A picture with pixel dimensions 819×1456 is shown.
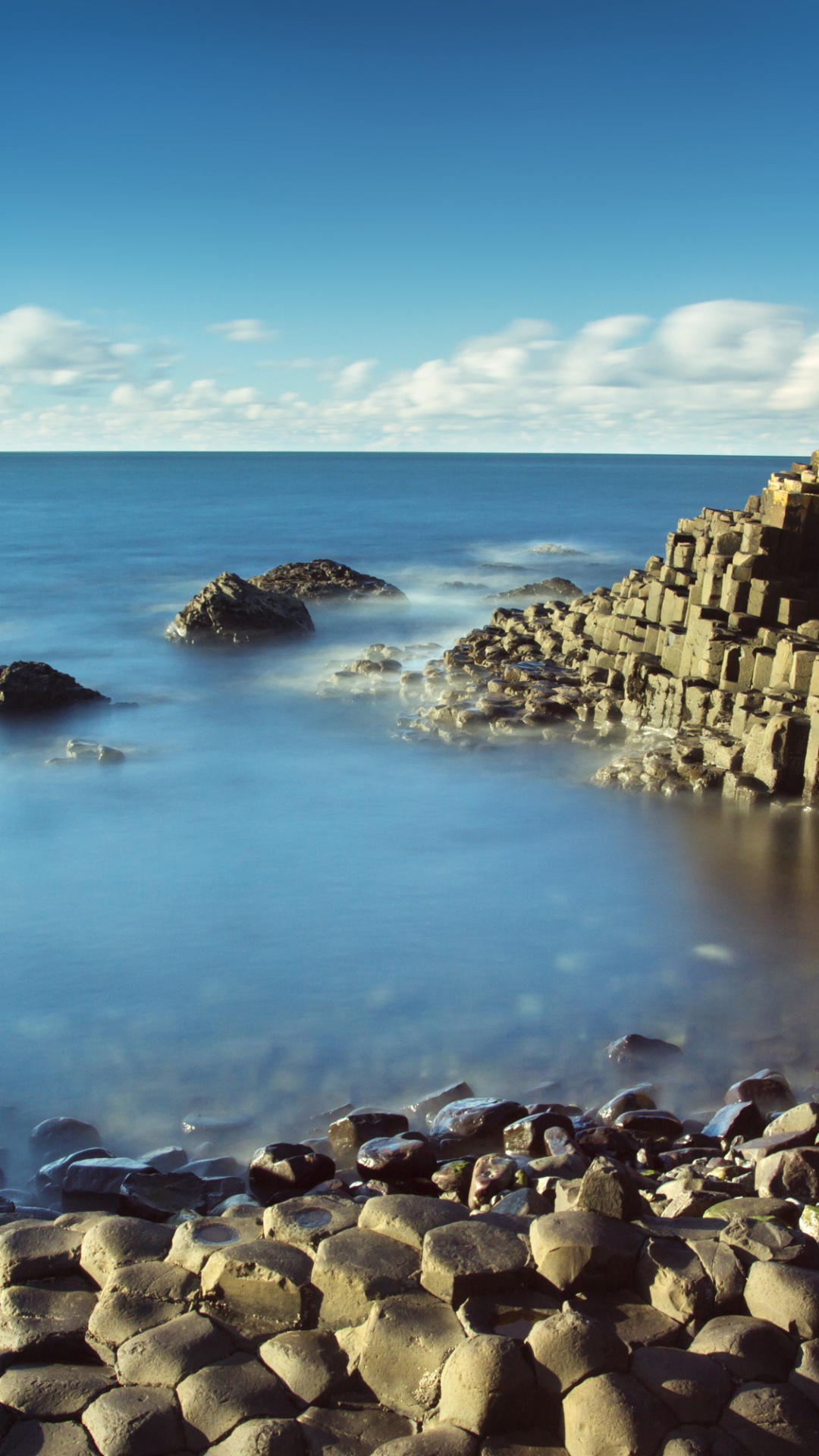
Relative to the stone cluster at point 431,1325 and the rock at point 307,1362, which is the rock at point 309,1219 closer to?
the stone cluster at point 431,1325

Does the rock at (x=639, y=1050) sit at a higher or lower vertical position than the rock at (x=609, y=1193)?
lower

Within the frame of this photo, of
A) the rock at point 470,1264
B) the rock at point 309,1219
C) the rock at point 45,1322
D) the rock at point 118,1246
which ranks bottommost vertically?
the rock at point 45,1322

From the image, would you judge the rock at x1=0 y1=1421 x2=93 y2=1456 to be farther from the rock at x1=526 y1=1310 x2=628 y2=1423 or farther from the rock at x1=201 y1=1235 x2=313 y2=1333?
the rock at x1=526 y1=1310 x2=628 y2=1423

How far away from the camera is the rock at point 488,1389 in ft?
8.85

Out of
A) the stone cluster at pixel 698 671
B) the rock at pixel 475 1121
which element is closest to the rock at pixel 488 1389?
the rock at pixel 475 1121

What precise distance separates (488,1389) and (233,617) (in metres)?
15.9

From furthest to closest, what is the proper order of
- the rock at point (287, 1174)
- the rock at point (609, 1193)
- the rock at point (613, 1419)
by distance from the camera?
the rock at point (287, 1174), the rock at point (609, 1193), the rock at point (613, 1419)

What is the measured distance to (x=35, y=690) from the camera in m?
12.9

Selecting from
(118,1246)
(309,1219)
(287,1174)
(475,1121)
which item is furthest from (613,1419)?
(475,1121)

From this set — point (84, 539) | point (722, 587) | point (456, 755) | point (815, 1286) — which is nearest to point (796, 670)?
point (722, 587)

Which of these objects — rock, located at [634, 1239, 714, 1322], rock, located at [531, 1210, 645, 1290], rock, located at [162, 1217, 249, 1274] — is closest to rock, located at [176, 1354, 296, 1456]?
rock, located at [162, 1217, 249, 1274]

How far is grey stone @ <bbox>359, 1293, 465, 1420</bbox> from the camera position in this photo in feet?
9.38

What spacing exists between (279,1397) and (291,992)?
3431 millimetres

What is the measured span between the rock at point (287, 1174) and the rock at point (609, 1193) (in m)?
1.48
